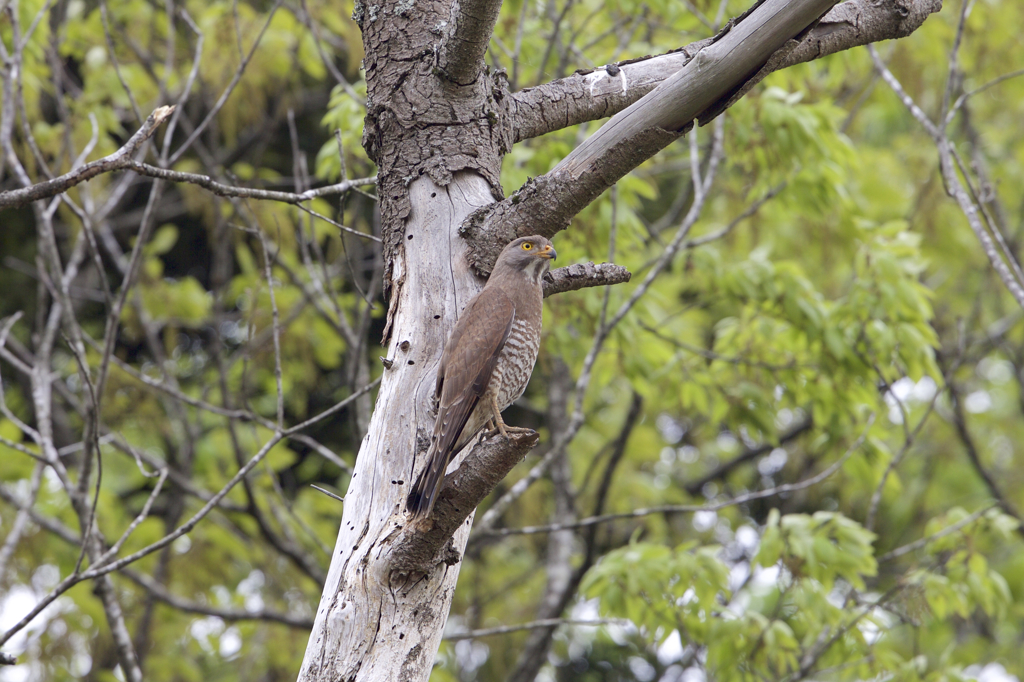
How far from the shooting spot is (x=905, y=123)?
1053 centimetres

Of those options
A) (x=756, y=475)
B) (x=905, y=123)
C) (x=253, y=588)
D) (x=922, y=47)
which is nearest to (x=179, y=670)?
(x=253, y=588)

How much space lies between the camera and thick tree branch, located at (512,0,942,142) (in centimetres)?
311

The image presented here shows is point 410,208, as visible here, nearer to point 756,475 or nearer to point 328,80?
point 328,80

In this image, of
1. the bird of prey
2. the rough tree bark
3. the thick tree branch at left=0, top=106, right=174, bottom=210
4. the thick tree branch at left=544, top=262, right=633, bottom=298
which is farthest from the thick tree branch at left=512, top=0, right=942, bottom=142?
the thick tree branch at left=0, top=106, right=174, bottom=210

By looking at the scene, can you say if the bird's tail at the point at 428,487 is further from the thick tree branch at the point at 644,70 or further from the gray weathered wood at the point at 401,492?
the thick tree branch at the point at 644,70

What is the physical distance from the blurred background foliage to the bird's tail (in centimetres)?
121

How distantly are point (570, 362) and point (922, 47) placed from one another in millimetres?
4424

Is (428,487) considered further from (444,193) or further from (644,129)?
(644,129)

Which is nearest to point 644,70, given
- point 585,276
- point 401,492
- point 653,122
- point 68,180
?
point 653,122

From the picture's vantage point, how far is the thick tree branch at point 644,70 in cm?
311

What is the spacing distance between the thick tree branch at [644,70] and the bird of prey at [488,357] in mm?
508

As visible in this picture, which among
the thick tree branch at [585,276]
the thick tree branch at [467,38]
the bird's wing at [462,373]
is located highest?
the thick tree branch at [467,38]

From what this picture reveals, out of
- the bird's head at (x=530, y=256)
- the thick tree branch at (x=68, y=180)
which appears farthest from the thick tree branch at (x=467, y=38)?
the thick tree branch at (x=68, y=180)

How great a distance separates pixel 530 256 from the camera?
317 cm
